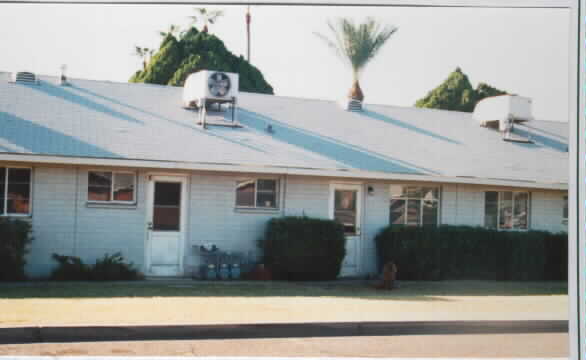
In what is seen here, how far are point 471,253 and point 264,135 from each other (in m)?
5.41

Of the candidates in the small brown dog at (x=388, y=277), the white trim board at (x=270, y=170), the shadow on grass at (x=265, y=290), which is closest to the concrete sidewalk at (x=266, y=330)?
the shadow on grass at (x=265, y=290)

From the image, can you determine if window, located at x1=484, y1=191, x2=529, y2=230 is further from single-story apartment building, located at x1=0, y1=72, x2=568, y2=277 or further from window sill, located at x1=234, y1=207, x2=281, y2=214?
window sill, located at x1=234, y1=207, x2=281, y2=214

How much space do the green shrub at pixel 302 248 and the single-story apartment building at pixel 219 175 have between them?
2.34 ft

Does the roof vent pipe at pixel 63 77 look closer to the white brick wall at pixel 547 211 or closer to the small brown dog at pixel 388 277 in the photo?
the small brown dog at pixel 388 277

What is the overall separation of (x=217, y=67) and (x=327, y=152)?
934cm

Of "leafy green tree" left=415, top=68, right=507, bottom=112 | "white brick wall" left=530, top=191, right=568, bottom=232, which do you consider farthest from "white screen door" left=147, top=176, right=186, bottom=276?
"leafy green tree" left=415, top=68, right=507, bottom=112

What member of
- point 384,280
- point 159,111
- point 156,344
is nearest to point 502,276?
point 384,280

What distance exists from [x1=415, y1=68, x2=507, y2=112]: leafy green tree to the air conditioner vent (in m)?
14.9

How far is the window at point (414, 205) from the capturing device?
17.1 m

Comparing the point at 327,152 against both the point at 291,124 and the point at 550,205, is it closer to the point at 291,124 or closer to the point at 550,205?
the point at 291,124

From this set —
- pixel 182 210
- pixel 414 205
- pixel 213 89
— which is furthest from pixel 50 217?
pixel 414 205

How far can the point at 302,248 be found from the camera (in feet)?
50.1

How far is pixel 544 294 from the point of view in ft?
48.5

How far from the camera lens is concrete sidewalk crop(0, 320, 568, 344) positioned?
28.3 ft
